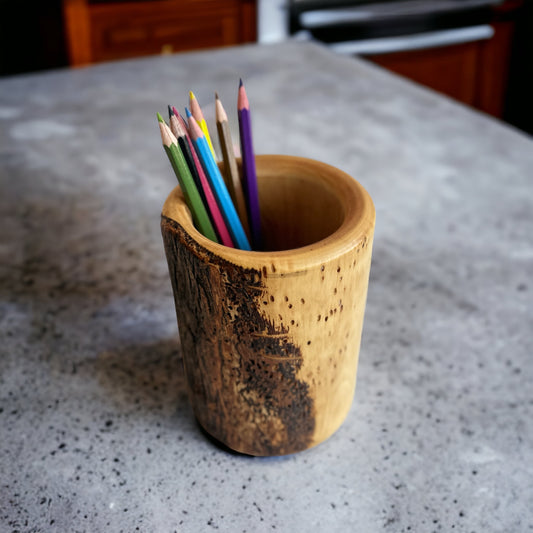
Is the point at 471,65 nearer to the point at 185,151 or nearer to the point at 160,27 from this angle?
the point at 160,27

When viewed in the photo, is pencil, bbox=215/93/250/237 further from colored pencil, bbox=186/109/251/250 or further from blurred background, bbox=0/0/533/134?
blurred background, bbox=0/0/533/134

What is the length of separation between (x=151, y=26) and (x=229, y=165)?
181 centimetres

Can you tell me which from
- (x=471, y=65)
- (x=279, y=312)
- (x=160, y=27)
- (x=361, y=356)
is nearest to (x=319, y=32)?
(x=160, y=27)

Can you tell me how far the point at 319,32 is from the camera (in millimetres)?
1911

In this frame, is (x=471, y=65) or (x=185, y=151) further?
(x=471, y=65)

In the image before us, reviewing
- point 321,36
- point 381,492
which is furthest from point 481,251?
point 321,36

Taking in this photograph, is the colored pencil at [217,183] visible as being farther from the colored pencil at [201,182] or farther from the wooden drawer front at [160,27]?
the wooden drawer front at [160,27]

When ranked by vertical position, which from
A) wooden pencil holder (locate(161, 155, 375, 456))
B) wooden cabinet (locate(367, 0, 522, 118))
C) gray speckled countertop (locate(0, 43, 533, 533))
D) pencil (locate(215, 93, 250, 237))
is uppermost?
pencil (locate(215, 93, 250, 237))

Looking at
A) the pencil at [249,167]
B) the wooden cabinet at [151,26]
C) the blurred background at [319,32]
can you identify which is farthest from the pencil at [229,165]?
→ the wooden cabinet at [151,26]

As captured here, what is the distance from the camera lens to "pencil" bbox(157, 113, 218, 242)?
30cm

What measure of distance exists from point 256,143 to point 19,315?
398 mm

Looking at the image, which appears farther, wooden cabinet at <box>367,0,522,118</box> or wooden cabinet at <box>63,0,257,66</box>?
wooden cabinet at <box>367,0,522,118</box>

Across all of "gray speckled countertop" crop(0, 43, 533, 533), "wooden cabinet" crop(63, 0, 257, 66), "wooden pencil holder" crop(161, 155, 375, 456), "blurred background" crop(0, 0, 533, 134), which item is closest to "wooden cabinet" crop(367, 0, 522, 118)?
"blurred background" crop(0, 0, 533, 134)

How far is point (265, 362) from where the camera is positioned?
328 mm
